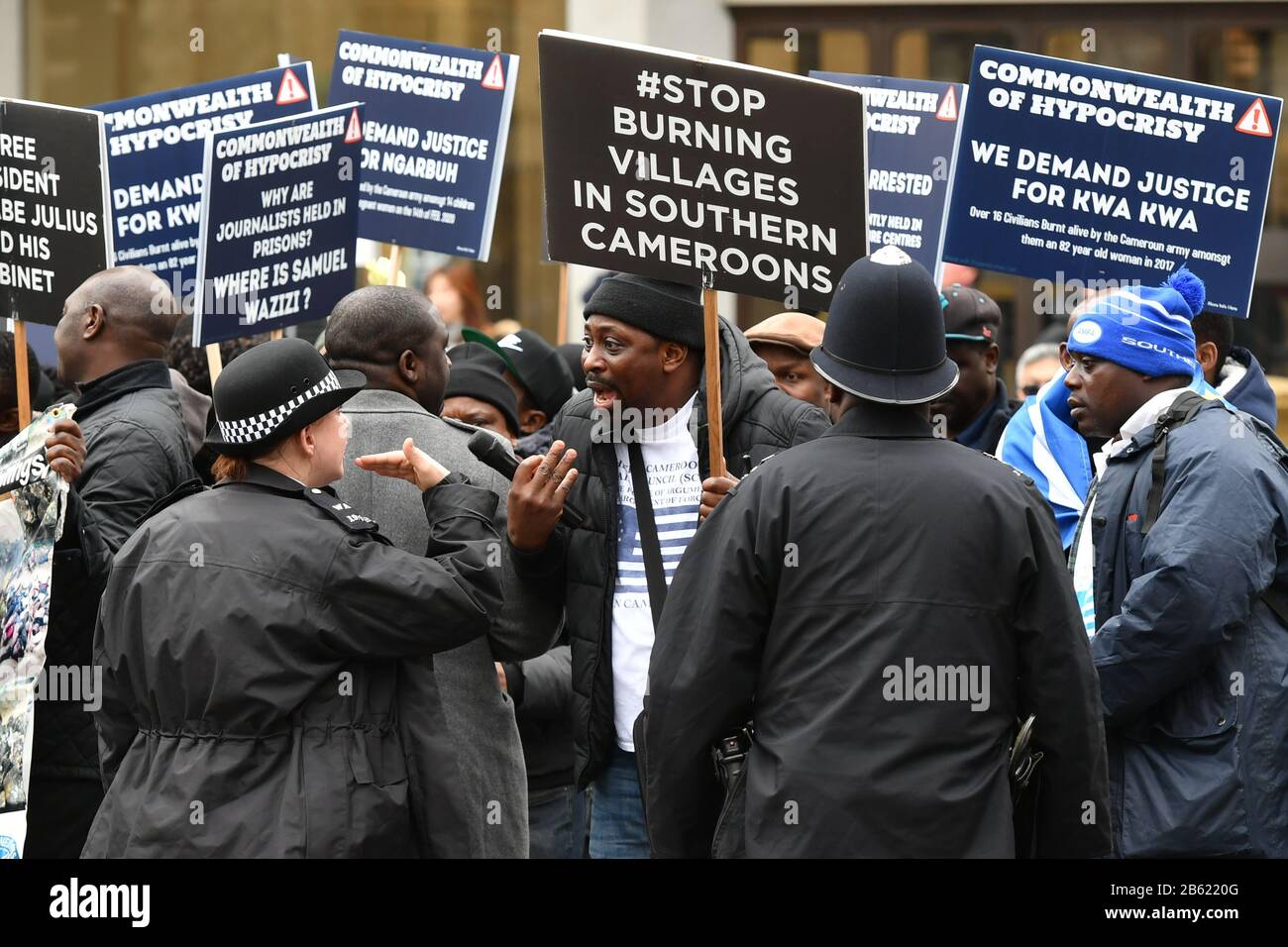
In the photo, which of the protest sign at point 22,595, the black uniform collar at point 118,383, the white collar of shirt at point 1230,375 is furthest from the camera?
the white collar of shirt at point 1230,375

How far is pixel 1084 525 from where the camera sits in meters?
4.82

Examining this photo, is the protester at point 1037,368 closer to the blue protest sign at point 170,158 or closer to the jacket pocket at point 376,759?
the blue protest sign at point 170,158

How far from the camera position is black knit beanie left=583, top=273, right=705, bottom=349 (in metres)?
4.36

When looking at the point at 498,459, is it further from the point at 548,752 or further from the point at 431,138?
the point at 431,138

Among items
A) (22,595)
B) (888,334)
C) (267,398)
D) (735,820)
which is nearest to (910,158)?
A: (888,334)

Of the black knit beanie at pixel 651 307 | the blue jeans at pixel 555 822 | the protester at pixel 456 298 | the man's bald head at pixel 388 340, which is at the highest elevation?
the black knit beanie at pixel 651 307

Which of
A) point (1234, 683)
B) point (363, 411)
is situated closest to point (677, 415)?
point (363, 411)

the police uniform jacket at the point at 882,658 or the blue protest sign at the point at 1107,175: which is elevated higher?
the blue protest sign at the point at 1107,175

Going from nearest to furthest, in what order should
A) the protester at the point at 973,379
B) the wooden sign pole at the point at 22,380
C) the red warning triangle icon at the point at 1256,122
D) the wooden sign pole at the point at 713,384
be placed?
the wooden sign pole at the point at 713,384 < the wooden sign pole at the point at 22,380 < the red warning triangle icon at the point at 1256,122 < the protester at the point at 973,379

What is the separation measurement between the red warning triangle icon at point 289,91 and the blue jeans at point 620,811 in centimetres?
316

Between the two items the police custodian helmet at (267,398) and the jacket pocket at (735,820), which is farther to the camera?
the police custodian helmet at (267,398)

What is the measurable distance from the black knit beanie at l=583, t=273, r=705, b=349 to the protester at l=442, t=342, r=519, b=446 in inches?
64.3

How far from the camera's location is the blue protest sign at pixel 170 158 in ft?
21.1

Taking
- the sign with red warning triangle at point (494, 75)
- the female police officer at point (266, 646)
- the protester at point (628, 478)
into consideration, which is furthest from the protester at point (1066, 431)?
the sign with red warning triangle at point (494, 75)
